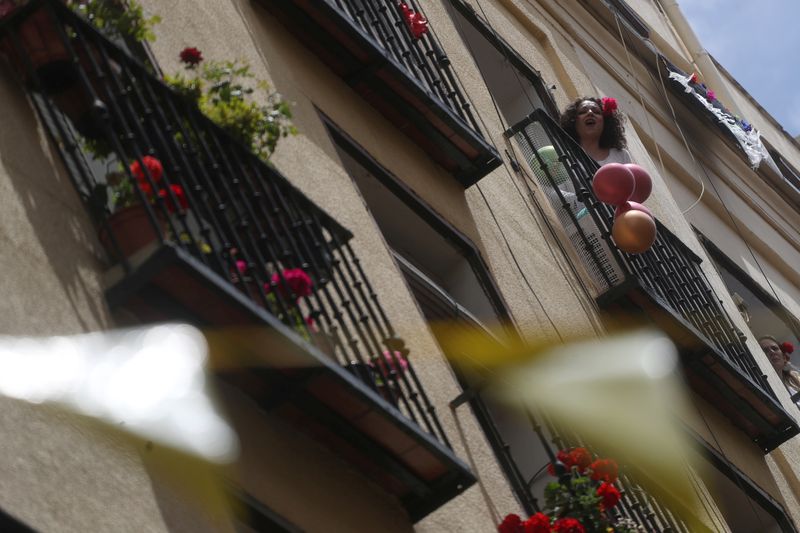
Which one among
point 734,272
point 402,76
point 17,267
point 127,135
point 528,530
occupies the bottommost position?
point 528,530

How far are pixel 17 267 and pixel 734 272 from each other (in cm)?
1253

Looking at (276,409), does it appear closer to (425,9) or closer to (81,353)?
(81,353)

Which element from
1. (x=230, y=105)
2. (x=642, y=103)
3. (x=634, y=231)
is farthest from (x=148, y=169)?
(x=642, y=103)

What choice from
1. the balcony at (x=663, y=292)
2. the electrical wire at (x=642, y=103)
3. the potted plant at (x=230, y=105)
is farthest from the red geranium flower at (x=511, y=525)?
the electrical wire at (x=642, y=103)

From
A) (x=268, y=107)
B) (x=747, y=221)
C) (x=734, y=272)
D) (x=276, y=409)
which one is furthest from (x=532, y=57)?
(x=276, y=409)

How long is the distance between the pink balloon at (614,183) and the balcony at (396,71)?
40.0 inches

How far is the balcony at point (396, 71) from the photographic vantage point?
10891 mm

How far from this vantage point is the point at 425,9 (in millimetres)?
13664

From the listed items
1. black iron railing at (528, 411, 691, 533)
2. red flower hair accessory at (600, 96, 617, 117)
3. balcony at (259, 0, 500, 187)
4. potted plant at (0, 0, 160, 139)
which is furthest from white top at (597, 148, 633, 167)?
potted plant at (0, 0, 160, 139)

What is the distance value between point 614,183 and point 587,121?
1919 mm

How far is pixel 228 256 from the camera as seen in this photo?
7.56m

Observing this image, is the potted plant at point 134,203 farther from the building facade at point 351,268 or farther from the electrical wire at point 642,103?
the electrical wire at point 642,103

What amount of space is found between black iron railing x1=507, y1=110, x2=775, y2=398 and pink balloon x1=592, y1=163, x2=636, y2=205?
1.16 ft

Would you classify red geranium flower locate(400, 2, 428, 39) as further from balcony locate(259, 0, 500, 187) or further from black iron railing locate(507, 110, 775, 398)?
black iron railing locate(507, 110, 775, 398)
